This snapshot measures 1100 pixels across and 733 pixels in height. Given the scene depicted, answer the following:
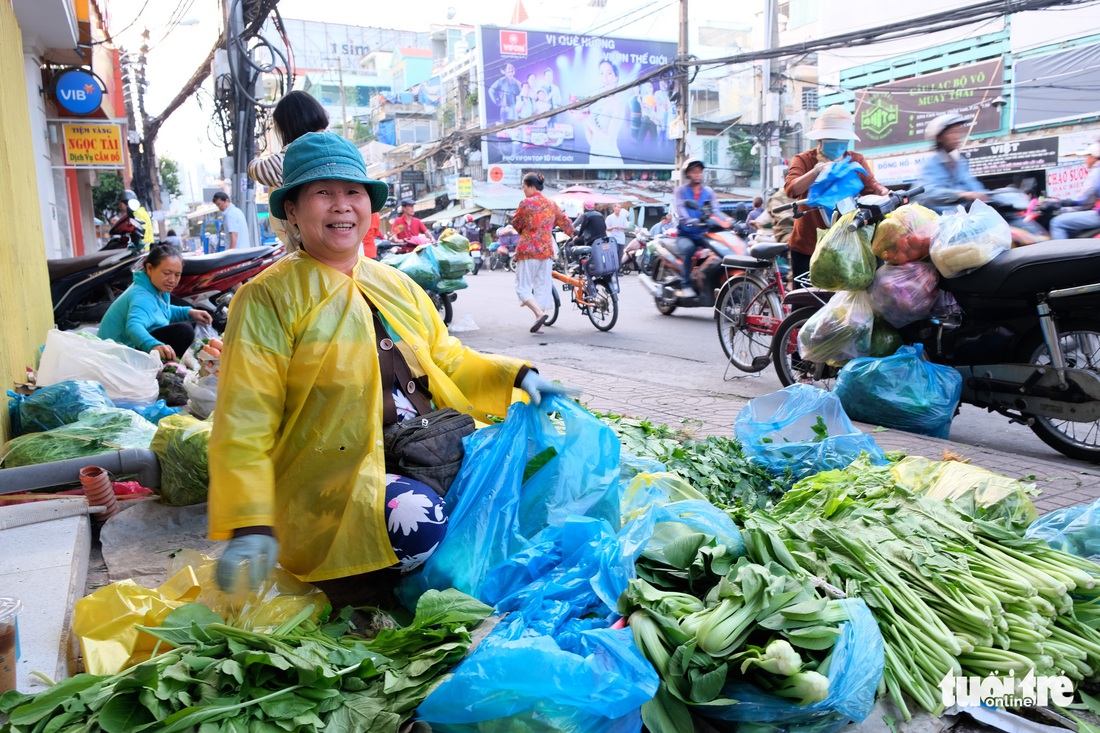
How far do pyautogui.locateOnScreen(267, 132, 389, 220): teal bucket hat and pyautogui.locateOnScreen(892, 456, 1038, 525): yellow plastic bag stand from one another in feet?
7.09

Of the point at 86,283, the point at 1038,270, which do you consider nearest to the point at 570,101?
the point at 86,283

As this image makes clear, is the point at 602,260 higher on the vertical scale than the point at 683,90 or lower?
lower

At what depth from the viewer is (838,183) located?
21.1 ft

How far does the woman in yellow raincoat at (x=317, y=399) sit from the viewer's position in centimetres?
218

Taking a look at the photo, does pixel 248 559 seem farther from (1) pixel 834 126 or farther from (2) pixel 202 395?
(1) pixel 834 126

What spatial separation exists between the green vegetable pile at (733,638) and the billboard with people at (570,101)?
140 ft

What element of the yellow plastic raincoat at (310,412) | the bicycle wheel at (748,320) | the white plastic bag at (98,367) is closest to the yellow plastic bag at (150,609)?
the yellow plastic raincoat at (310,412)

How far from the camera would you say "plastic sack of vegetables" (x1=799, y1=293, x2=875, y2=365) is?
16.5 ft

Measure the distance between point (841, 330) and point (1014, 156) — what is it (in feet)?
58.2

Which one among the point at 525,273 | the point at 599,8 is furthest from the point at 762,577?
the point at 599,8

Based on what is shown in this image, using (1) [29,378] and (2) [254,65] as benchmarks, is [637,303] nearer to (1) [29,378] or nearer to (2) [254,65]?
(2) [254,65]

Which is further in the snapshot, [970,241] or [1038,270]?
[970,241]

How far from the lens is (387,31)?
227 feet

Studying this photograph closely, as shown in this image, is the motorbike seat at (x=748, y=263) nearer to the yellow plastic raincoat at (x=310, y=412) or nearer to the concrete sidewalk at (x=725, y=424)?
the concrete sidewalk at (x=725, y=424)
